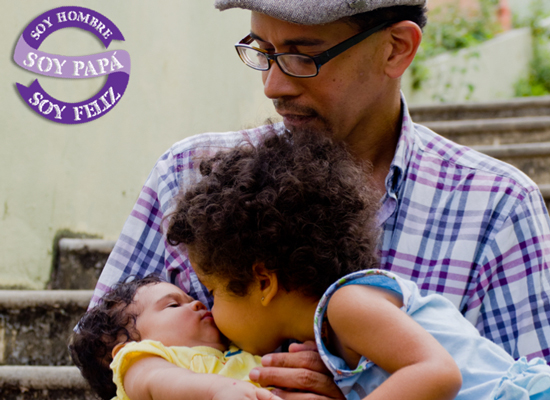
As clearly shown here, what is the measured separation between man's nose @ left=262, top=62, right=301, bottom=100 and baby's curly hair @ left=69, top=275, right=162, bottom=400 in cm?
63

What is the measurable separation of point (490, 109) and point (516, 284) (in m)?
4.32

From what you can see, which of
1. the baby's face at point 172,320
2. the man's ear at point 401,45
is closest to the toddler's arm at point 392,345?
the baby's face at point 172,320

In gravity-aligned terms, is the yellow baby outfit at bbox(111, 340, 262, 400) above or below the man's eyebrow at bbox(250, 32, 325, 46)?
below

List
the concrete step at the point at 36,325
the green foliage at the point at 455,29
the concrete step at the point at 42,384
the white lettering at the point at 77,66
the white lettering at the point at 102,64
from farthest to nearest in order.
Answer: the green foliage at the point at 455,29 → the white lettering at the point at 102,64 → the white lettering at the point at 77,66 → the concrete step at the point at 36,325 → the concrete step at the point at 42,384

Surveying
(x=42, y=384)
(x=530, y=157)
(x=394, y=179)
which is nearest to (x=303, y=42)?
(x=394, y=179)

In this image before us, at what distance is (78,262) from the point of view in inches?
120

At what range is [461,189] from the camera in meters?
1.68

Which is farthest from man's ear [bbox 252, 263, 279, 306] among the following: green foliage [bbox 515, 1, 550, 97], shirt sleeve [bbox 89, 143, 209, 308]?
green foliage [bbox 515, 1, 550, 97]

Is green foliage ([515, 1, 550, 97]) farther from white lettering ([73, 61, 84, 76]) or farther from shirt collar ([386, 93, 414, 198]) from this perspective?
shirt collar ([386, 93, 414, 198])

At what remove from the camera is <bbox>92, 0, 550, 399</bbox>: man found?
1.58 metres

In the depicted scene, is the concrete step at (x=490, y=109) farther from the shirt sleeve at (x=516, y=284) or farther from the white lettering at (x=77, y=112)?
the shirt sleeve at (x=516, y=284)

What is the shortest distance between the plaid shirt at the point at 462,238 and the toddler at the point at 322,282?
0.23 m

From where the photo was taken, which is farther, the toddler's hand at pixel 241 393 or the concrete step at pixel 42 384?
the concrete step at pixel 42 384

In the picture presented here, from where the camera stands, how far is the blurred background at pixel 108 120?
278 centimetres
